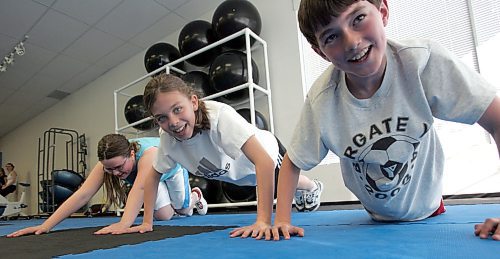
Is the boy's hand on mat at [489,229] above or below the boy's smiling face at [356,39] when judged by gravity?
below

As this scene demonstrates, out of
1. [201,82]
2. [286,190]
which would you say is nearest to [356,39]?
[286,190]

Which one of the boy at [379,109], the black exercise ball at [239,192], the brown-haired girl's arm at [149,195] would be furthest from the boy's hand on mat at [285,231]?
the black exercise ball at [239,192]

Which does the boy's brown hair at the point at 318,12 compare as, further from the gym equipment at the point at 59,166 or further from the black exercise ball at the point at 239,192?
the gym equipment at the point at 59,166

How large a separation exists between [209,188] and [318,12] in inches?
89.7

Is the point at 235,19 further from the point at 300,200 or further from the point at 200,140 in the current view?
the point at 200,140

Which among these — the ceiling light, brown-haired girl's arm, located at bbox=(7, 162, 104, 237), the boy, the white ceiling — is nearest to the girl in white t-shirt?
the boy

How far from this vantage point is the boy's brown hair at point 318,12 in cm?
67

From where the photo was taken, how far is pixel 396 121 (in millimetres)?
780

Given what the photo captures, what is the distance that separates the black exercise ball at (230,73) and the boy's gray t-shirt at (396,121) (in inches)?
71.3

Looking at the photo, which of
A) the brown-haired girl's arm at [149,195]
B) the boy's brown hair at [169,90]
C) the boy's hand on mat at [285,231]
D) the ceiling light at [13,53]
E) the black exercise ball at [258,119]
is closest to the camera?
the boy's hand on mat at [285,231]

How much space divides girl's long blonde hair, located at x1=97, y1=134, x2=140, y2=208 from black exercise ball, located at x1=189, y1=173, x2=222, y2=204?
3.20ft

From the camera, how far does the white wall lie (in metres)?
2.86

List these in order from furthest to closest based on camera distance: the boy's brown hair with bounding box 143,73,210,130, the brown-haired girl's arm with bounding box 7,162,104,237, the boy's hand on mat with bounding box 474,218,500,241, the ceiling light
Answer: the ceiling light < the brown-haired girl's arm with bounding box 7,162,104,237 < the boy's brown hair with bounding box 143,73,210,130 < the boy's hand on mat with bounding box 474,218,500,241

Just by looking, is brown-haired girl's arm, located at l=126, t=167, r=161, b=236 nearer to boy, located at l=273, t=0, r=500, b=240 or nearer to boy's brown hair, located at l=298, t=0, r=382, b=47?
boy, located at l=273, t=0, r=500, b=240
